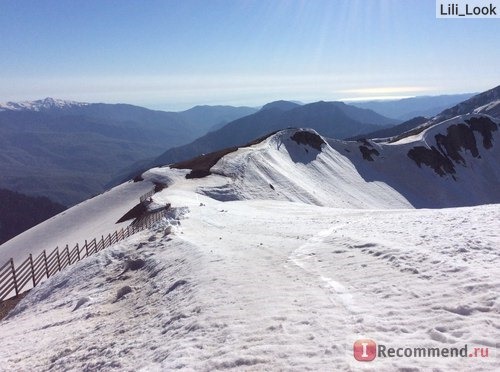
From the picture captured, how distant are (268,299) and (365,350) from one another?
381cm

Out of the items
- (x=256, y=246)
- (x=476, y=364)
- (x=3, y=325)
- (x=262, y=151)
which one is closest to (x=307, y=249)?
(x=256, y=246)

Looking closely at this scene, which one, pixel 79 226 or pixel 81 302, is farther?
pixel 79 226

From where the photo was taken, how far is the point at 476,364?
6.82m

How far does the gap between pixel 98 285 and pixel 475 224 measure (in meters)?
17.0

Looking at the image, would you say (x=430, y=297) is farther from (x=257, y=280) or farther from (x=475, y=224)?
(x=475, y=224)

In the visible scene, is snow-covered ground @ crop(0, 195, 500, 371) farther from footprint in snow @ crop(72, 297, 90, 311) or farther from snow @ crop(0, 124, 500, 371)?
footprint in snow @ crop(72, 297, 90, 311)

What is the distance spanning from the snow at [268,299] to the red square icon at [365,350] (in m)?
0.15

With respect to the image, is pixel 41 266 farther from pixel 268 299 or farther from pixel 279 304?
pixel 279 304

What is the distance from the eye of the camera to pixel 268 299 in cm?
1109

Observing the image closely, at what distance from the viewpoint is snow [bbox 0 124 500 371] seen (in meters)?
8.22

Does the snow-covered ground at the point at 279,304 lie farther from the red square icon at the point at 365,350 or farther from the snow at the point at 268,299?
the red square icon at the point at 365,350

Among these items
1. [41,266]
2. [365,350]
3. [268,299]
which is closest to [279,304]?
[268,299]

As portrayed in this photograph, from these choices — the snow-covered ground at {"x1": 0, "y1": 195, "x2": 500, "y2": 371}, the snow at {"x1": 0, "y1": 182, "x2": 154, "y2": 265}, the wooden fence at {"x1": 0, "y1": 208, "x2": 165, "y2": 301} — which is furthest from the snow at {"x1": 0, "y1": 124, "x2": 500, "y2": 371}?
the snow at {"x1": 0, "y1": 182, "x2": 154, "y2": 265}

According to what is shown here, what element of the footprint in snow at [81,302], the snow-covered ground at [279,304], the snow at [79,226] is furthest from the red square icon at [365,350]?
the snow at [79,226]
